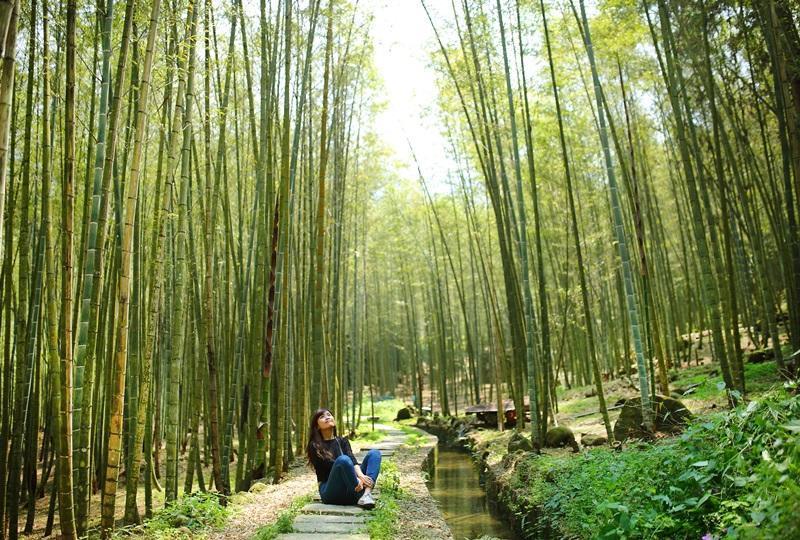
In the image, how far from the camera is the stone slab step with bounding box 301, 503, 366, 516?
329cm

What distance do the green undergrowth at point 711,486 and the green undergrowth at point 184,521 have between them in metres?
1.92

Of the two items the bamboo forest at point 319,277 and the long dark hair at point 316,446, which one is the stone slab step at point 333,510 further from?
the long dark hair at point 316,446

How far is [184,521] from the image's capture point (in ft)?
10.1

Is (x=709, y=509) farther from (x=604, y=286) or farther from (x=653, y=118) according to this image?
(x=604, y=286)

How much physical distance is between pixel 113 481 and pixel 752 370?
5681 millimetres

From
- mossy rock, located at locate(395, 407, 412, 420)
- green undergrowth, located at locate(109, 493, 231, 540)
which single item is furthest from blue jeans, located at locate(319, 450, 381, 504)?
mossy rock, located at locate(395, 407, 412, 420)

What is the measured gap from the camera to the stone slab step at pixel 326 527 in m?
2.90

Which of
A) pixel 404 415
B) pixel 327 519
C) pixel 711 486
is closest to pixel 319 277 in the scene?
pixel 327 519

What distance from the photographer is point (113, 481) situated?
263 cm

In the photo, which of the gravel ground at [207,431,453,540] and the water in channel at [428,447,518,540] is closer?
the gravel ground at [207,431,453,540]

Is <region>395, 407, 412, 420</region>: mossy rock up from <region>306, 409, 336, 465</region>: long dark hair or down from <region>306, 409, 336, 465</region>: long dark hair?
down

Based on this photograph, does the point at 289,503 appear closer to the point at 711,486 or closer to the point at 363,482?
the point at 363,482

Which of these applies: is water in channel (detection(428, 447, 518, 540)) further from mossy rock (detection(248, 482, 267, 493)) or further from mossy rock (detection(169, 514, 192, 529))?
mossy rock (detection(169, 514, 192, 529))

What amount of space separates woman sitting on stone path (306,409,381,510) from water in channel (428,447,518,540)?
82cm
